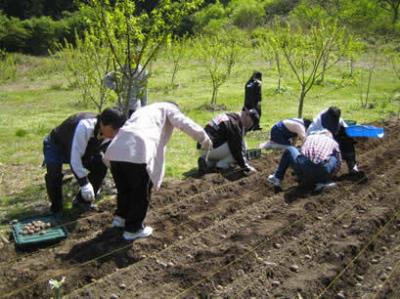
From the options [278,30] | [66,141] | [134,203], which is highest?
[278,30]

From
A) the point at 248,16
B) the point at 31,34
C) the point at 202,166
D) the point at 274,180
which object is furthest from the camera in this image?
the point at 248,16

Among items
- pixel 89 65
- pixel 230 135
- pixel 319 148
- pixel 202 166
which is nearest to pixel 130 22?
pixel 230 135

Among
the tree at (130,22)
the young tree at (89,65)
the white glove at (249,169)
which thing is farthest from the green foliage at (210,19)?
the tree at (130,22)

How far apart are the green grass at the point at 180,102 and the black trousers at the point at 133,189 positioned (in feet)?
6.52

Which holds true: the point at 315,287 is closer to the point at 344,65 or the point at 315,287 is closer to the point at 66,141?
the point at 66,141

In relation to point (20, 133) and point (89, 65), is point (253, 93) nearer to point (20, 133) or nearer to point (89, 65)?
point (89, 65)

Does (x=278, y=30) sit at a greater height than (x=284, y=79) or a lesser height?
A: greater

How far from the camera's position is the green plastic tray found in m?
4.32

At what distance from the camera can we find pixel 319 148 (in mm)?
5523

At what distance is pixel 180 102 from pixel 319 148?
8994 mm

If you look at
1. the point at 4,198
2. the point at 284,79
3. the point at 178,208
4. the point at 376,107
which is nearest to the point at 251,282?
the point at 178,208

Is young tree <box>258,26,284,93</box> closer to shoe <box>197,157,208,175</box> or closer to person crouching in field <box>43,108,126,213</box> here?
shoe <box>197,157,208,175</box>

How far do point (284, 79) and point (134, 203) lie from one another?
15413 millimetres

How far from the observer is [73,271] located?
386cm
